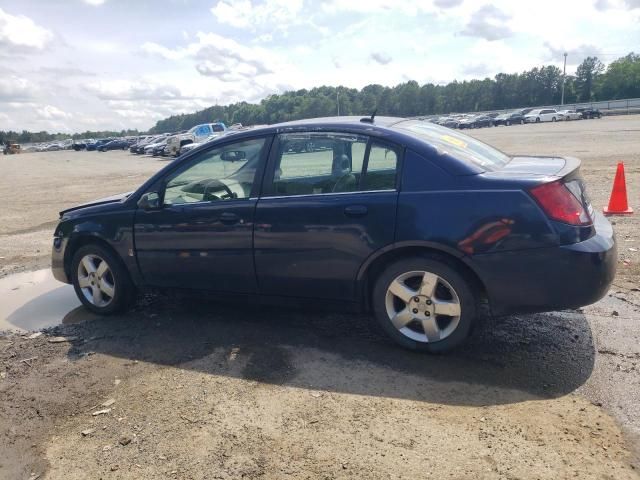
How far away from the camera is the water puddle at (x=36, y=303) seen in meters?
5.19

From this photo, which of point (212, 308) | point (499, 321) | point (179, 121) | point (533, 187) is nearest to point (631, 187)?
point (499, 321)

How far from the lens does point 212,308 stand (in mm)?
5156

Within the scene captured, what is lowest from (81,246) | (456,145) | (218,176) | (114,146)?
Result: (114,146)

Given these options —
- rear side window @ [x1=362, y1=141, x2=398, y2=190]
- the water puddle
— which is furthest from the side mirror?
rear side window @ [x1=362, y1=141, x2=398, y2=190]

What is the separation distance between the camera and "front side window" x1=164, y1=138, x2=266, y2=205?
4.40 metres

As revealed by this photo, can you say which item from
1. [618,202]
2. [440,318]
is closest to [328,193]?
[440,318]

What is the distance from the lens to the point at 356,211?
3898mm

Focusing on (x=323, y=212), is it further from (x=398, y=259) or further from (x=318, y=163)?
(x=398, y=259)

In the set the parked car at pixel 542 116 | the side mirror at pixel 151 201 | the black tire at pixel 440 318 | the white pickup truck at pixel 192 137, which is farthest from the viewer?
the parked car at pixel 542 116

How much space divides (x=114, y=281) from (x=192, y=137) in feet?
115

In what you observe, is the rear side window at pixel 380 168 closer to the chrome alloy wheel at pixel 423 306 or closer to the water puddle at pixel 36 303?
the chrome alloy wheel at pixel 423 306

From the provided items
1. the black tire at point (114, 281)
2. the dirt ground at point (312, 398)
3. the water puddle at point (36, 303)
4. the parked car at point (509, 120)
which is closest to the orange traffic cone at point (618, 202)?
the dirt ground at point (312, 398)

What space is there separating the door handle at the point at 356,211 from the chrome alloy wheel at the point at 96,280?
2468mm

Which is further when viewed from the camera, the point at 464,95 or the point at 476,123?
the point at 464,95
